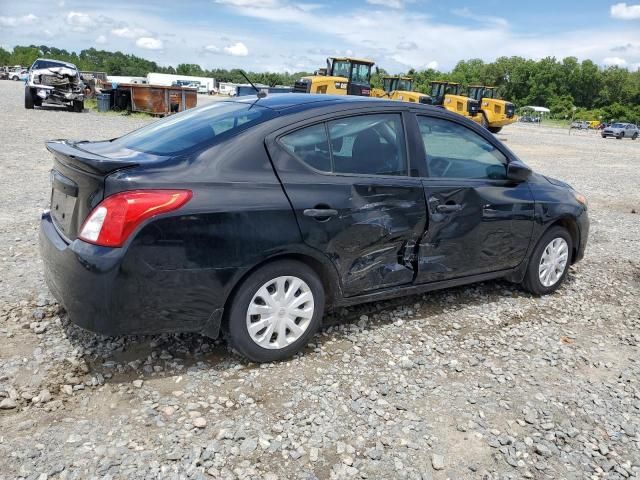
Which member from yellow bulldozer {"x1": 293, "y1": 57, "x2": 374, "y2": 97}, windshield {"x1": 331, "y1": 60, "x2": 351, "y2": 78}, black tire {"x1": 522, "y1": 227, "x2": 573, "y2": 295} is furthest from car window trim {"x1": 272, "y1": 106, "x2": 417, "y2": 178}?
windshield {"x1": 331, "y1": 60, "x2": 351, "y2": 78}

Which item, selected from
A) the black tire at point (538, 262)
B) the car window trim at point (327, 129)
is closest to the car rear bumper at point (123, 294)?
the car window trim at point (327, 129)

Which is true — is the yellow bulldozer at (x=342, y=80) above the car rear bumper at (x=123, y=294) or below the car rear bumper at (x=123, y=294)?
above

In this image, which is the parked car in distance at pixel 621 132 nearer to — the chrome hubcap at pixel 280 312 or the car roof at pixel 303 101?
the car roof at pixel 303 101

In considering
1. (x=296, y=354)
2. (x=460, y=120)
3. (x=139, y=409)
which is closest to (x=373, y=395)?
(x=296, y=354)

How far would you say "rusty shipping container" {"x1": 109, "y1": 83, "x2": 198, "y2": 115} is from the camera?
24.7 metres

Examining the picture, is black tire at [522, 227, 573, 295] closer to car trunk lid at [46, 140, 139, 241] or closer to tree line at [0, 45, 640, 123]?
car trunk lid at [46, 140, 139, 241]

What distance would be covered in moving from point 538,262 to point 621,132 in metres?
49.1

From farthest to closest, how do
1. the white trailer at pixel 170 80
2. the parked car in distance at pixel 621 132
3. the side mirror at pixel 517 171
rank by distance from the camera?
1. the white trailer at pixel 170 80
2. the parked car in distance at pixel 621 132
3. the side mirror at pixel 517 171

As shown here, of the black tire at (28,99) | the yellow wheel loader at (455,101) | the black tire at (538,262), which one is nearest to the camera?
the black tire at (538,262)

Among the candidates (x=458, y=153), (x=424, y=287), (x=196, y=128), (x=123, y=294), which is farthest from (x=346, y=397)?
(x=458, y=153)

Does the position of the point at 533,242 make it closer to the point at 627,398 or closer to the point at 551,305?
the point at 551,305

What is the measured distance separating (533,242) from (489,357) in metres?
1.40

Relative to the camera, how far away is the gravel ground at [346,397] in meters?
2.69

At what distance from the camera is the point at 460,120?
4.36m
